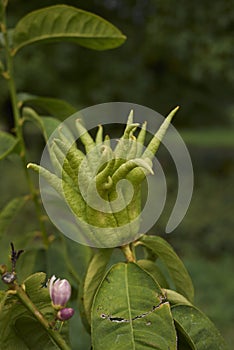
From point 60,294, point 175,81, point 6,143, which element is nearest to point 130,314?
point 60,294

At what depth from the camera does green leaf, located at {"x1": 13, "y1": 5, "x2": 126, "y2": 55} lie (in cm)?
95

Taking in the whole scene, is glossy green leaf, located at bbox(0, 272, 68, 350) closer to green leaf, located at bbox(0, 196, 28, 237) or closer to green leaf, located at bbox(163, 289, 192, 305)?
green leaf, located at bbox(163, 289, 192, 305)

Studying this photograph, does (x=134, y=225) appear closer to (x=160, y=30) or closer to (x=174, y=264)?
(x=174, y=264)

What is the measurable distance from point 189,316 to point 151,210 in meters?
0.18

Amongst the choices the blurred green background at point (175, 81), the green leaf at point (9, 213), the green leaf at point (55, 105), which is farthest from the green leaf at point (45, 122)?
the blurred green background at point (175, 81)

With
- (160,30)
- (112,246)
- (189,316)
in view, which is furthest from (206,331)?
(160,30)

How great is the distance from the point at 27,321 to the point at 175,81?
638 centimetres

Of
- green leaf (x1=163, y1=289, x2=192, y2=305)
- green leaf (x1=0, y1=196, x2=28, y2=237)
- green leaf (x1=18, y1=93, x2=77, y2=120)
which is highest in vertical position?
green leaf (x1=163, y1=289, x2=192, y2=305)

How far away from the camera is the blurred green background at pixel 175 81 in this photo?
468 cm

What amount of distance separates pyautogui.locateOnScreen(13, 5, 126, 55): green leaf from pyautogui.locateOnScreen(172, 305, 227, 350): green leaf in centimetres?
48

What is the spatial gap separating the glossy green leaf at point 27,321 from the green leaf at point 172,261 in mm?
127

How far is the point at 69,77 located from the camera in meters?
6.51

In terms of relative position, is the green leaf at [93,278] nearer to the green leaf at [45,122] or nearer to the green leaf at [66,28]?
the green leaf at [45,122]

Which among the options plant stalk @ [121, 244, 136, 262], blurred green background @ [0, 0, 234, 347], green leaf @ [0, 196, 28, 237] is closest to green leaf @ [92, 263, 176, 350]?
plant stalk @ [121, 244, 136, 262]
